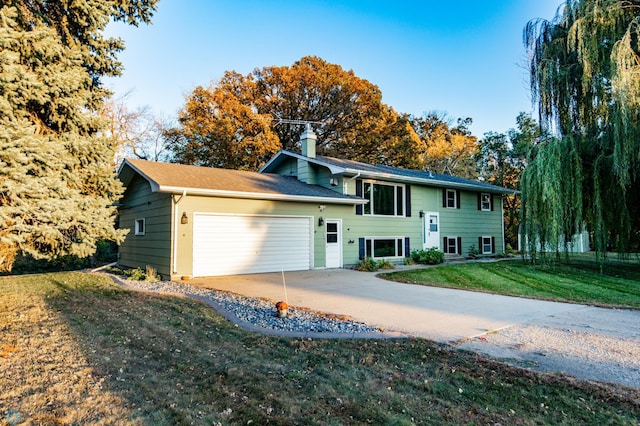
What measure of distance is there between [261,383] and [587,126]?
10.7 meters

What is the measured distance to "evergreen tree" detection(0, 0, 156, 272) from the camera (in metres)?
5.16

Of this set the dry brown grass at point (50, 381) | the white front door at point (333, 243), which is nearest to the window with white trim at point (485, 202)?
the white front door at point (333, 243)

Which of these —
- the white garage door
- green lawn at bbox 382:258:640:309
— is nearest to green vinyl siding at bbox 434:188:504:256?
green lawn at bbox 382:258:640:309

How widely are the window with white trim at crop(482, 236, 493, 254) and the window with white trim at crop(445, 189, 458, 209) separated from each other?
2560 mm

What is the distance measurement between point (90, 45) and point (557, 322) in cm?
897

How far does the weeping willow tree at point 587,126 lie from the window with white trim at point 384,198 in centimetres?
533

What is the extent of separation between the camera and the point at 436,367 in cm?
349

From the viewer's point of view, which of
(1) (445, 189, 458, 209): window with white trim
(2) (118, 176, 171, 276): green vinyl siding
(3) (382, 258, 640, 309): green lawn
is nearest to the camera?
(3) (382, 258, 640, 309): green lawn

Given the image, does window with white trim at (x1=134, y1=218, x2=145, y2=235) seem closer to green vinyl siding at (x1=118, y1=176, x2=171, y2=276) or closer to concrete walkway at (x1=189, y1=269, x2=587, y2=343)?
green vinyl siding at (x1=118, y1=176, x2=171, y2=276)

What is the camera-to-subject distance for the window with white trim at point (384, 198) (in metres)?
14.6

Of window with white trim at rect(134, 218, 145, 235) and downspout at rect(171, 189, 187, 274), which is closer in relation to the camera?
downspout at rect(171, 189, 187, 274)

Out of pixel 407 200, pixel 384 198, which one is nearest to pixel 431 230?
pixel 407 200

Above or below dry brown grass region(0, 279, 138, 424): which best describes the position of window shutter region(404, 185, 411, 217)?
above

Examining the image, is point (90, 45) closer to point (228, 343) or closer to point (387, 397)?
point (228, 343)
